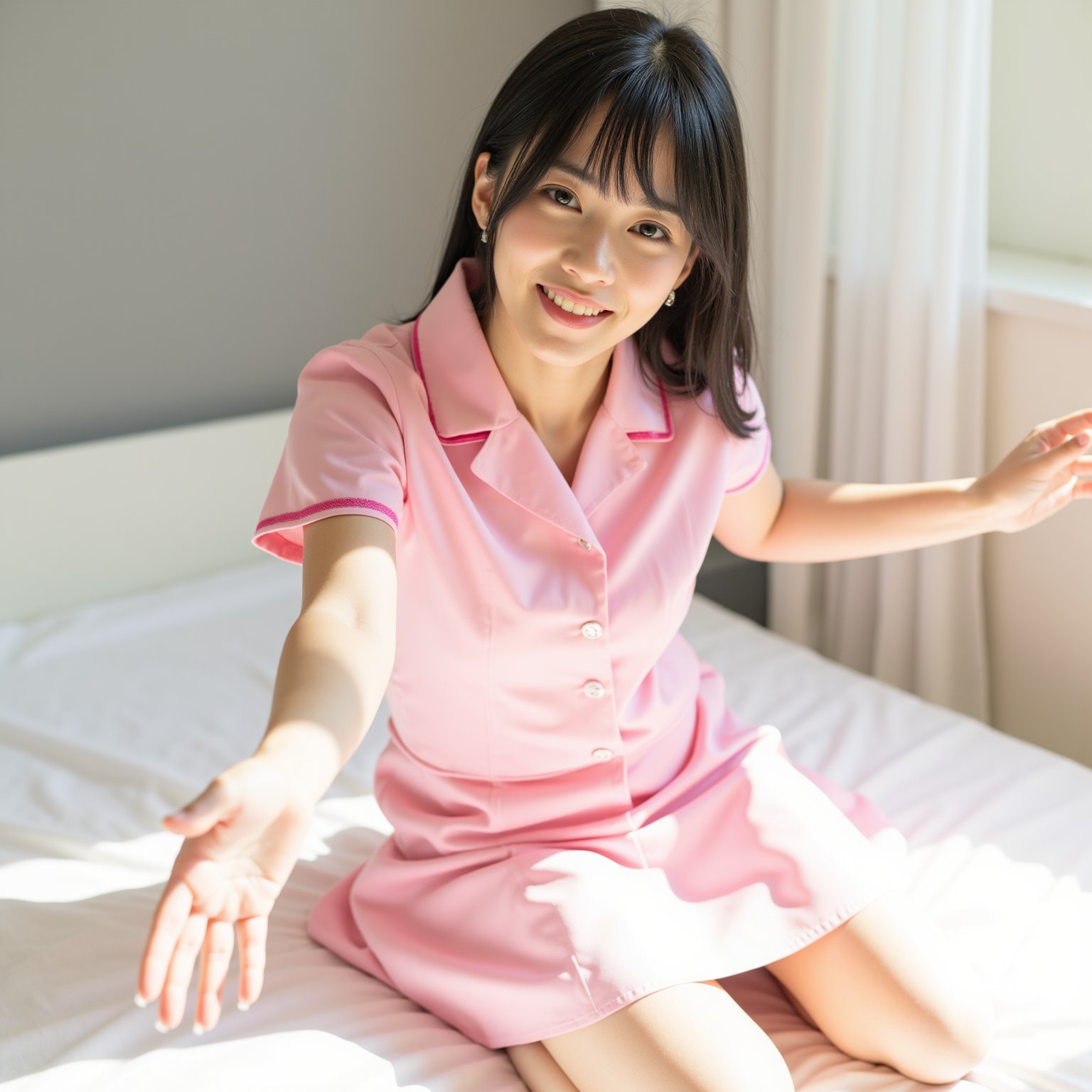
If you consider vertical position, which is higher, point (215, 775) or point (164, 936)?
point (164, 936)

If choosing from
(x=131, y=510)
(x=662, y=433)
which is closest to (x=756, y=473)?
(x=662, y=433)

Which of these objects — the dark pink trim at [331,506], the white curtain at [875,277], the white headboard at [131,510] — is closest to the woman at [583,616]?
the dark pink trim at [331,506]

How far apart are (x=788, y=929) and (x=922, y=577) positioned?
106cm

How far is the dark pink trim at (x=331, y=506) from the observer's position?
1.05 metres

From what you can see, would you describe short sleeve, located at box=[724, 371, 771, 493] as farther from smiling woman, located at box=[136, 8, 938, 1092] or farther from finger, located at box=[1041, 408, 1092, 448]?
finger, located at box=[1041, 408, 1092, 448]

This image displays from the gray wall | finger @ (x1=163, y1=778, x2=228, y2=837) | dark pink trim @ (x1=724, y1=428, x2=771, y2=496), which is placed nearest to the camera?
finger @ (x1=163, y1=778, x2=228, y2=837)

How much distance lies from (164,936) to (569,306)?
2.22ft

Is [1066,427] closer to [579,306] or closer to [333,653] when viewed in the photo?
[579,306]

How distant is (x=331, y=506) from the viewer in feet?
3.45

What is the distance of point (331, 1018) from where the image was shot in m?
1.18

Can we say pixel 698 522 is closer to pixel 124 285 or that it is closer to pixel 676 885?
pixel 676 885

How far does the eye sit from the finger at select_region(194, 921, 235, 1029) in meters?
0.71

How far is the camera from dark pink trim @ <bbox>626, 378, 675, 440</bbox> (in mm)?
1318

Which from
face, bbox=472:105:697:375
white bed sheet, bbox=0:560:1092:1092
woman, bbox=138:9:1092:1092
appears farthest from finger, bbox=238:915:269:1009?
face, bbox=472:105:697:375
